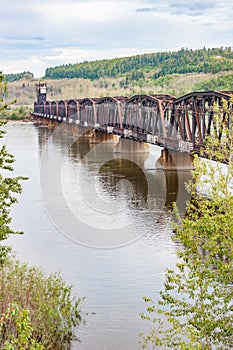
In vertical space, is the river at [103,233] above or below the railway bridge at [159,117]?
below

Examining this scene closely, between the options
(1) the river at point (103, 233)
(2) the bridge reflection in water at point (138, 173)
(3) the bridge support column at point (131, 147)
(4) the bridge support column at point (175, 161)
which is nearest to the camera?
(1) the river at point (103, 233)

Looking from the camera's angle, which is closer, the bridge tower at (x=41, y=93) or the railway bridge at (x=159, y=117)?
the railway bridge at (x=159, y=117)

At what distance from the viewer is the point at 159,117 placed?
53750 millimetres

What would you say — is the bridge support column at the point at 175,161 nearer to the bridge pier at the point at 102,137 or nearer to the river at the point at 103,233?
the river at the point at 103,233

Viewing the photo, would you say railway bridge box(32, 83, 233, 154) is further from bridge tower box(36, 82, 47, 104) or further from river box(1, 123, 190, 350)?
bridge tower box(36, 82, 47, 104)

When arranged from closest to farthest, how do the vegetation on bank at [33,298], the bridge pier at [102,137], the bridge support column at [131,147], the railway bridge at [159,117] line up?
the vegetation on bank at [33,298] < the railway bridge at [159,117] < the bridge support column at [131,147] < the bridge pier at [102,137]

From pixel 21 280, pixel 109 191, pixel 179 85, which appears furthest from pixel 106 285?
pixel 179 85

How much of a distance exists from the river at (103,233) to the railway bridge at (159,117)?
2.93 metres

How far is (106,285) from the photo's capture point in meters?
23.3

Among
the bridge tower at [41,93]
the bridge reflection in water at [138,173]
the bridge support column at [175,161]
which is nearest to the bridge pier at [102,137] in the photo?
the bridge reflection in water at [138,173]

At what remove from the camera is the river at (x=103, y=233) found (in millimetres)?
20812

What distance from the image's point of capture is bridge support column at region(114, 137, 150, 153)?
2598 inches

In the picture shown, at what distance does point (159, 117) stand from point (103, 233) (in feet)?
79.3

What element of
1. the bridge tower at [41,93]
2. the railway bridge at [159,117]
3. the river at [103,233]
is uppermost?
the bridge tower at [41,93]
